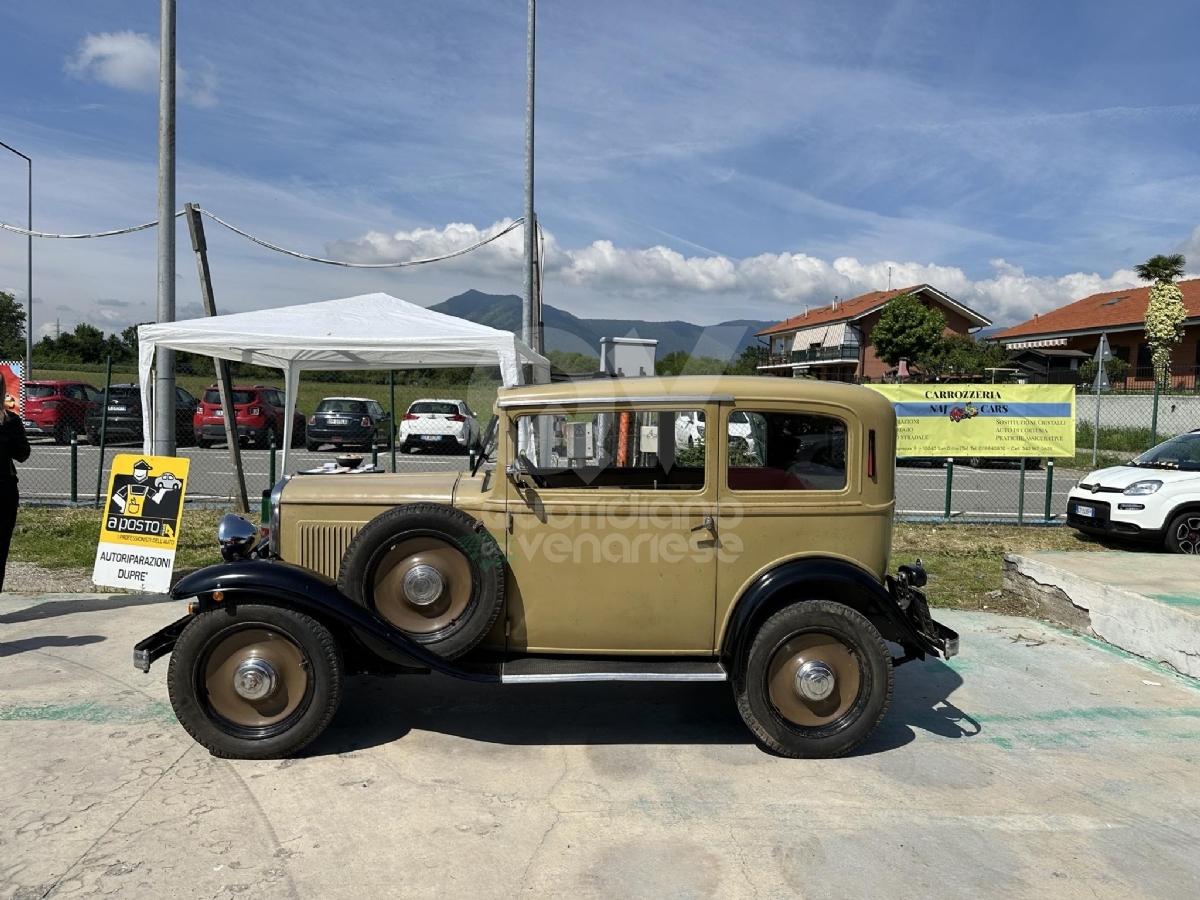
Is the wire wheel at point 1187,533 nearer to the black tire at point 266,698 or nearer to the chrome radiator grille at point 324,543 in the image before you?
the chrome radiator grille at point 324,543

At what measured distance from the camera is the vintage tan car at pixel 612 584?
13.0ft

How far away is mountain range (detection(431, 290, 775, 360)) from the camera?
761 centimetres

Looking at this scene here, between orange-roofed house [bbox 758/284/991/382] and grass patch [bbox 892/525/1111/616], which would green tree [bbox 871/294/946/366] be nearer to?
orange-roofed house [bbox 758/284/991/382]

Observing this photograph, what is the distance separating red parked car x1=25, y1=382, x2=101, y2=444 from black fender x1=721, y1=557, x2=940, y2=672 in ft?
63.3

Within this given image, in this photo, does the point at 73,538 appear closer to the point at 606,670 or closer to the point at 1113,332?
the point at 606,670

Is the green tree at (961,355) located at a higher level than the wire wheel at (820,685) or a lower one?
higher

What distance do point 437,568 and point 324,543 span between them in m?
0.76

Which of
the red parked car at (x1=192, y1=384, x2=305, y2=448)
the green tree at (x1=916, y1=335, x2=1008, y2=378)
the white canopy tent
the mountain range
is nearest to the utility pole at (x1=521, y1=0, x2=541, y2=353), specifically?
the mountain range

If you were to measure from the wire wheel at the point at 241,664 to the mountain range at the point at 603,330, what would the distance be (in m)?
4.02

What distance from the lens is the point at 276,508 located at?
4488mm

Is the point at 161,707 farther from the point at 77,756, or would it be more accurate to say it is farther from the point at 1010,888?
the point at 1010,888

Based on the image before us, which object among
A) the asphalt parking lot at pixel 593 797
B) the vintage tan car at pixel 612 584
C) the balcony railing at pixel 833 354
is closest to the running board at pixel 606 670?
the vintage tan car at pixel 612 584

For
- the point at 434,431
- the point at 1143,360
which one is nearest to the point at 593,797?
the point at 434,431

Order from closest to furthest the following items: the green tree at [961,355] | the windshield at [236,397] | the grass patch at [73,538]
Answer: the grass patch at [73,538]
the windshield at [236,397]
the green tree at [961,355]
